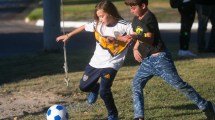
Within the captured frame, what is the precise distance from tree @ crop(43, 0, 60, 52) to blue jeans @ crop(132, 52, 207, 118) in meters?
6.70

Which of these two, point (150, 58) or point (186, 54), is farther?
point (186, 54)

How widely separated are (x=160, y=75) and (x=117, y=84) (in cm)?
271

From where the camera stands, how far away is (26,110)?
25.6 feet

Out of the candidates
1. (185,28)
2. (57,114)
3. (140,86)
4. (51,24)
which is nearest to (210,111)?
(140,86)

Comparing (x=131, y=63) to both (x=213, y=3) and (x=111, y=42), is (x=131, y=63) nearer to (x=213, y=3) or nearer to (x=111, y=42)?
(x=213, y=3)

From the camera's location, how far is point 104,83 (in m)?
6.74

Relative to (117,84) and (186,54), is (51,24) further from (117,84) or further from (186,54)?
(117,84)

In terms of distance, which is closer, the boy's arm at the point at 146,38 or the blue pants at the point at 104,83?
the boy's arm at the point at 146,38

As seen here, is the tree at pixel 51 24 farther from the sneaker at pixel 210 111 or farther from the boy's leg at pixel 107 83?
the sneaker at pixel 210 111

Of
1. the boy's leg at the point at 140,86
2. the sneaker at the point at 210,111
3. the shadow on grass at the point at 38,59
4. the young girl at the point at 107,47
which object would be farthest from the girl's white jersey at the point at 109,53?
the shadow on grass at the point at 38,59

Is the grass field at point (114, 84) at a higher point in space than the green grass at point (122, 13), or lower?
higher

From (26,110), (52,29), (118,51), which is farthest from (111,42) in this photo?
(52,29)

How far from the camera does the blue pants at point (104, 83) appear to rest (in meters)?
6.73

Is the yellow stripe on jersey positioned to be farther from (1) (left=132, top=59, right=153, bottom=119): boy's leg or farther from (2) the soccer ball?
(2) the soccer ball
